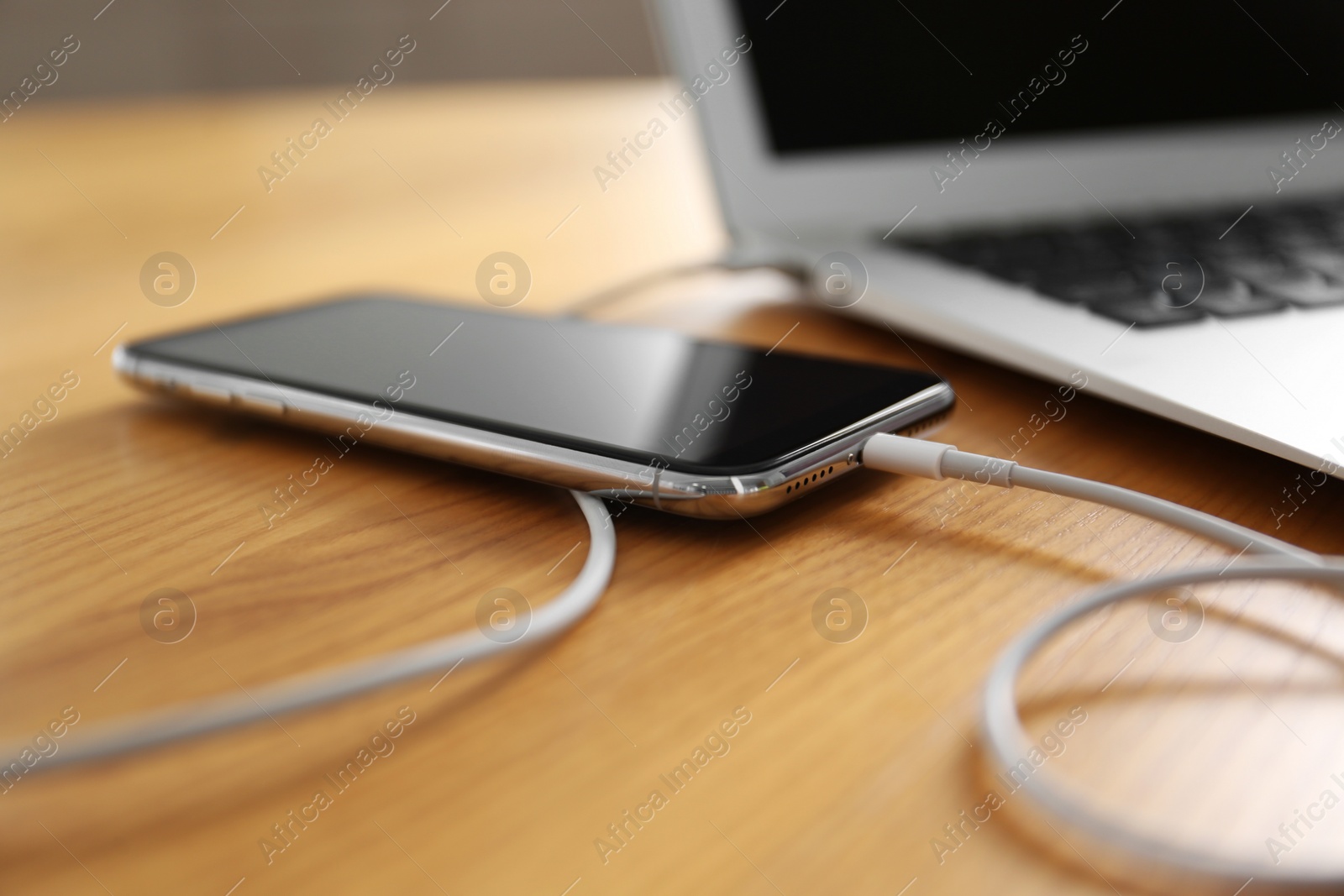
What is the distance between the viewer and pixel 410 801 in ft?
0.76

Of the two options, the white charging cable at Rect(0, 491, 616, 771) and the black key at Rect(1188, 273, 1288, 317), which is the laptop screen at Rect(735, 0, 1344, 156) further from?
the white charging cable at Rect(0, 491, 616, 771)

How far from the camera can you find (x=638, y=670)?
0.28 m

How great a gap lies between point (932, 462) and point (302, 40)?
2.67 meters

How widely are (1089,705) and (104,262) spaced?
844 millimetres

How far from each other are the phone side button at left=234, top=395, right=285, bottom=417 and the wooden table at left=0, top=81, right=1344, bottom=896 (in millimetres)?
17

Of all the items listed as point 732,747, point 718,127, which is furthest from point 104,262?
point 732,747

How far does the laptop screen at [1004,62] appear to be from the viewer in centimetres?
64

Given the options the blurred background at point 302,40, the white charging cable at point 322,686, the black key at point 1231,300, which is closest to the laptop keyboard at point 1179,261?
the black key at point 1231,300

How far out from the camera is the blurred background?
2258 millimetres

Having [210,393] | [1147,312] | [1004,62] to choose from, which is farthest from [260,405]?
[1004,62]

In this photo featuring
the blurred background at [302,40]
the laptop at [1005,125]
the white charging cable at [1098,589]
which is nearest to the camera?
the white charging cable at [1098,589]

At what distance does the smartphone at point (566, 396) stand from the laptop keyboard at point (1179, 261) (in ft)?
0.41

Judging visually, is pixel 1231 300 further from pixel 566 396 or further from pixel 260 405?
pixel 260 405

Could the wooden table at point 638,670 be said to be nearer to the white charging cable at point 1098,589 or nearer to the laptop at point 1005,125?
the white charging cable at point 1098,589
